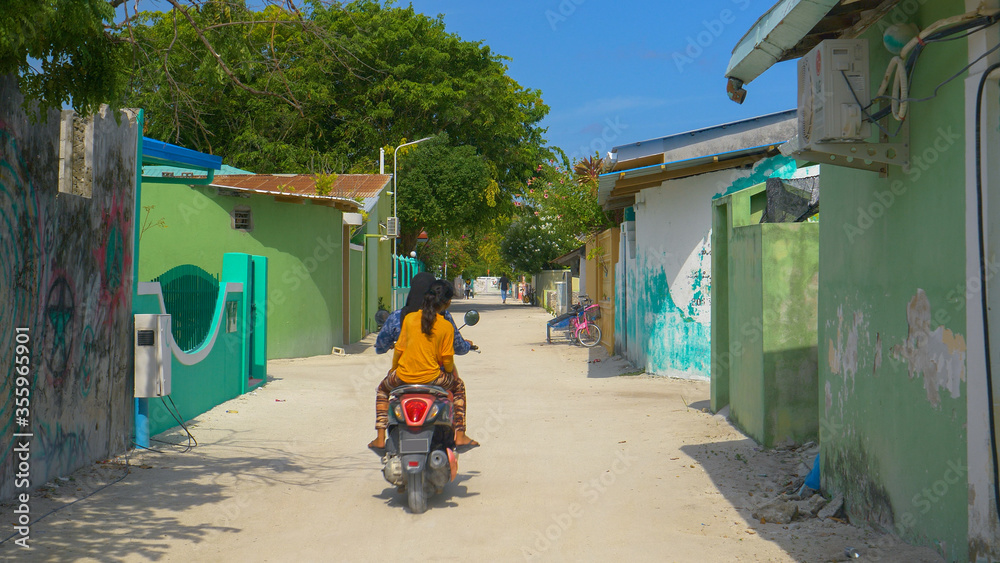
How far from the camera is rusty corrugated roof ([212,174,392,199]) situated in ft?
56.0

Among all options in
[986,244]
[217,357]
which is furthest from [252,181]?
[986,244]

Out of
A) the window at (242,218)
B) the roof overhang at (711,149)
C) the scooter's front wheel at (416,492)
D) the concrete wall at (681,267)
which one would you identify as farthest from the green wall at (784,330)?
the window at (242,218)

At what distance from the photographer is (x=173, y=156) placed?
31.8 feet

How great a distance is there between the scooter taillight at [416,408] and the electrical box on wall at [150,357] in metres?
2.95

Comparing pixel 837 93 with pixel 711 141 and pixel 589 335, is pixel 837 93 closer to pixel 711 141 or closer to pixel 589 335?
pixel 711 141

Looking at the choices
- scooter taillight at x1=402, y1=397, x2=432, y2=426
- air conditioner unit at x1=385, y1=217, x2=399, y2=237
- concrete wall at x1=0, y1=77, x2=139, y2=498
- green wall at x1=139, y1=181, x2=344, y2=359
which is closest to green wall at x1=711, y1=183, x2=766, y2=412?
scooter taillight at x1=402, y1=397, x2=432, y2=426

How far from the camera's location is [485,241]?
215 feet

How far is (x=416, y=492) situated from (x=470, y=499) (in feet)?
1.85

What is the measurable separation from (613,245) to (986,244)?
14.3m

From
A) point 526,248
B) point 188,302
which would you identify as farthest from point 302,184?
point 526,248

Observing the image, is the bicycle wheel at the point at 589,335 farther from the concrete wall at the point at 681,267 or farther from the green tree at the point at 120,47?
the green tree at the point at 120,47

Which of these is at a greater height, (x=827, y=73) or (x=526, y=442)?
(x=827, y=73)

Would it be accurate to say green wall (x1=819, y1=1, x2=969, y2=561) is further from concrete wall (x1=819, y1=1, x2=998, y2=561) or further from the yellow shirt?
the yellow shirt

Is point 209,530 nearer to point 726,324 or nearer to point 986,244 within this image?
point 986,244
